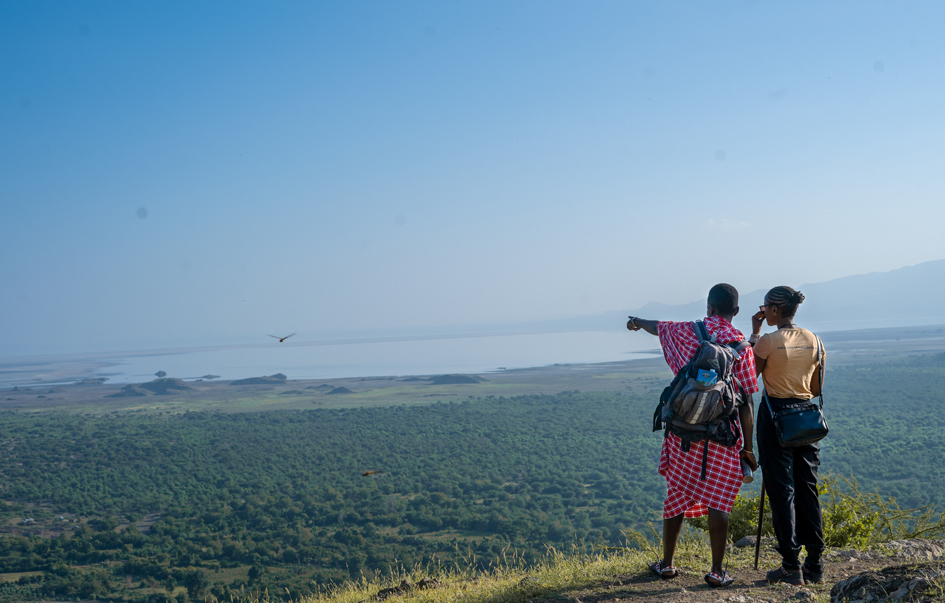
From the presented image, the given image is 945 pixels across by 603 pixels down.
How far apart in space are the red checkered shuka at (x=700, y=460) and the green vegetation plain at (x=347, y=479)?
7.73 meters

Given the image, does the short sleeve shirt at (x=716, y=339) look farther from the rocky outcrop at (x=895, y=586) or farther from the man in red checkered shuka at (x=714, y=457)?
the rocky outcrop at (x=895, y=586)

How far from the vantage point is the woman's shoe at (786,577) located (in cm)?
355

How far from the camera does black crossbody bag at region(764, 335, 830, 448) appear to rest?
3365 mm

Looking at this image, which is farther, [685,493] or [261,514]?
[261,514]

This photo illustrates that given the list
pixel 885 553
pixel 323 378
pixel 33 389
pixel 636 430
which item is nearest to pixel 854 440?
pixel 636 430

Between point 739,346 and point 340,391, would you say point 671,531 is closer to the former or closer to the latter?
point 739,346

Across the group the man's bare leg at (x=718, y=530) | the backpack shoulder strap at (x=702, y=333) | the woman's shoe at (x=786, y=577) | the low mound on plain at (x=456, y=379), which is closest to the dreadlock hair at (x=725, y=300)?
the backpack shoulder strap at (x=702, y=333)

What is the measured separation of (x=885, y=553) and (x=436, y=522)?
37.8 metres

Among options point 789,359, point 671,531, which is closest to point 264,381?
point 671,531

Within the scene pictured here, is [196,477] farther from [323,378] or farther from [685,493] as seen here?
[323,378]

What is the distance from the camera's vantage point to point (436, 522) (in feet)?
130

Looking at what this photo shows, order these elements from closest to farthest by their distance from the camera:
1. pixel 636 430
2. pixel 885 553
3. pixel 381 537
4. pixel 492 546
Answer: pixel 885 553 < pixel 492 546 < pixel 381 537 < pixel 636 430

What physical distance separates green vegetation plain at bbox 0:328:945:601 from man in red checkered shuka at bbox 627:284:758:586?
7679 millimetres

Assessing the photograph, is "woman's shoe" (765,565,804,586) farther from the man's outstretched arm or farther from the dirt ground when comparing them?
the man's outstretched arm
